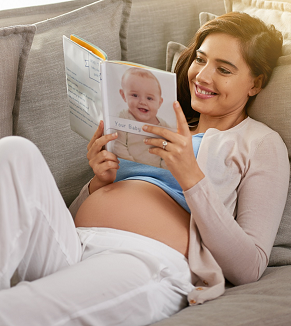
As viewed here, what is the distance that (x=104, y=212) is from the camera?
1.19 m

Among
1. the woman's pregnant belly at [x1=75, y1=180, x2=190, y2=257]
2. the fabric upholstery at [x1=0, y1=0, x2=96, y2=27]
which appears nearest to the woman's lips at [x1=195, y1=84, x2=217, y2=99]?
the woman's pregnant belly at [x1=75, y1=180, x2=190, y2=257]

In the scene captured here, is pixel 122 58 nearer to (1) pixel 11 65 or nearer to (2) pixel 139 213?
(1) pixel 11 65

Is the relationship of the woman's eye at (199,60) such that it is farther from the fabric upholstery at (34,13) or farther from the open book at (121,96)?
the fabric upholstery at (34,13)

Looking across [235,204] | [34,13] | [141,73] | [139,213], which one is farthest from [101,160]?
[34,13]

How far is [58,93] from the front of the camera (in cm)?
145

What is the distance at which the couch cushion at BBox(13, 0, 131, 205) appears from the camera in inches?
55.9

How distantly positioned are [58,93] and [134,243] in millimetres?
654

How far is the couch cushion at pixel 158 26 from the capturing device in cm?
178

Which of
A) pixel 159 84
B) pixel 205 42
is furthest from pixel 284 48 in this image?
pixel 159 84

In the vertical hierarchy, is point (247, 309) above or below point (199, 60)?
below

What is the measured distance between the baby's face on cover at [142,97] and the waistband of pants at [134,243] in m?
0.30

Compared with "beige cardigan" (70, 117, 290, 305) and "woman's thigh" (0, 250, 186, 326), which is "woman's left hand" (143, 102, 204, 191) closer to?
"beige cardigan" (70, 117, 290, 305)

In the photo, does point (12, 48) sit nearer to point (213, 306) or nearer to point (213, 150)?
point (213, 150)

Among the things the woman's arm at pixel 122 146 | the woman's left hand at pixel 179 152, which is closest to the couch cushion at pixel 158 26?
the woman's arm at pixel 122 146
